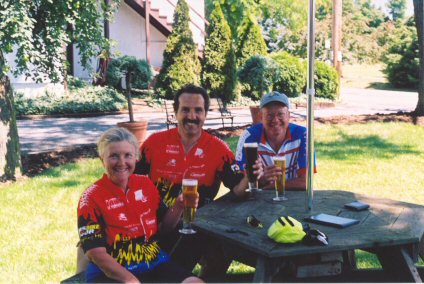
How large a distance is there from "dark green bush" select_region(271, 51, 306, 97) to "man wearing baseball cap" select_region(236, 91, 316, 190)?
57.4 ft

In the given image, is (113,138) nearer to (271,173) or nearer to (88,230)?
(88,230)

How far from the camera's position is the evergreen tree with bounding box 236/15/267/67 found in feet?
69.9

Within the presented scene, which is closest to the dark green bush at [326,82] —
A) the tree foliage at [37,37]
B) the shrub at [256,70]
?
the shrub at [256,70]

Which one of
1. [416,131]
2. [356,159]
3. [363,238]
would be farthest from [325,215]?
[416,131]

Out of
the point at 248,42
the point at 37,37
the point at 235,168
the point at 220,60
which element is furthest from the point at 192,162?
the point at 248,42

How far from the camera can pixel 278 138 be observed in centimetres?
395

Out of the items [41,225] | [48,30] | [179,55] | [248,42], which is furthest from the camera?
[248,42]

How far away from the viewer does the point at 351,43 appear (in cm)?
4012

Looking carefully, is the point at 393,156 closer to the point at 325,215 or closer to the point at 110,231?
the point at 325,215

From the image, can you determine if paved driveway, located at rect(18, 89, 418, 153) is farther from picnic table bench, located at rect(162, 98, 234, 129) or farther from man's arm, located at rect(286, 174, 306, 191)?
man's arm, located at rect(286, 174, 306, 191)

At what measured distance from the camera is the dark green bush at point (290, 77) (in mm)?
21453

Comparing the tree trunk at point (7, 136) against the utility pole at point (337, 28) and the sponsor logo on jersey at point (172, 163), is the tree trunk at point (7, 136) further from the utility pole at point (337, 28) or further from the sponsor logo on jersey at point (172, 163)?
the utility pole at point (337, 28)

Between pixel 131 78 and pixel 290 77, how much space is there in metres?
12.1

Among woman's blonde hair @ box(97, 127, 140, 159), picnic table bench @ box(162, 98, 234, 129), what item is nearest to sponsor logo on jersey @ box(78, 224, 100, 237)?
woman's blonde hair @ box(97, 127, 140, 159)
